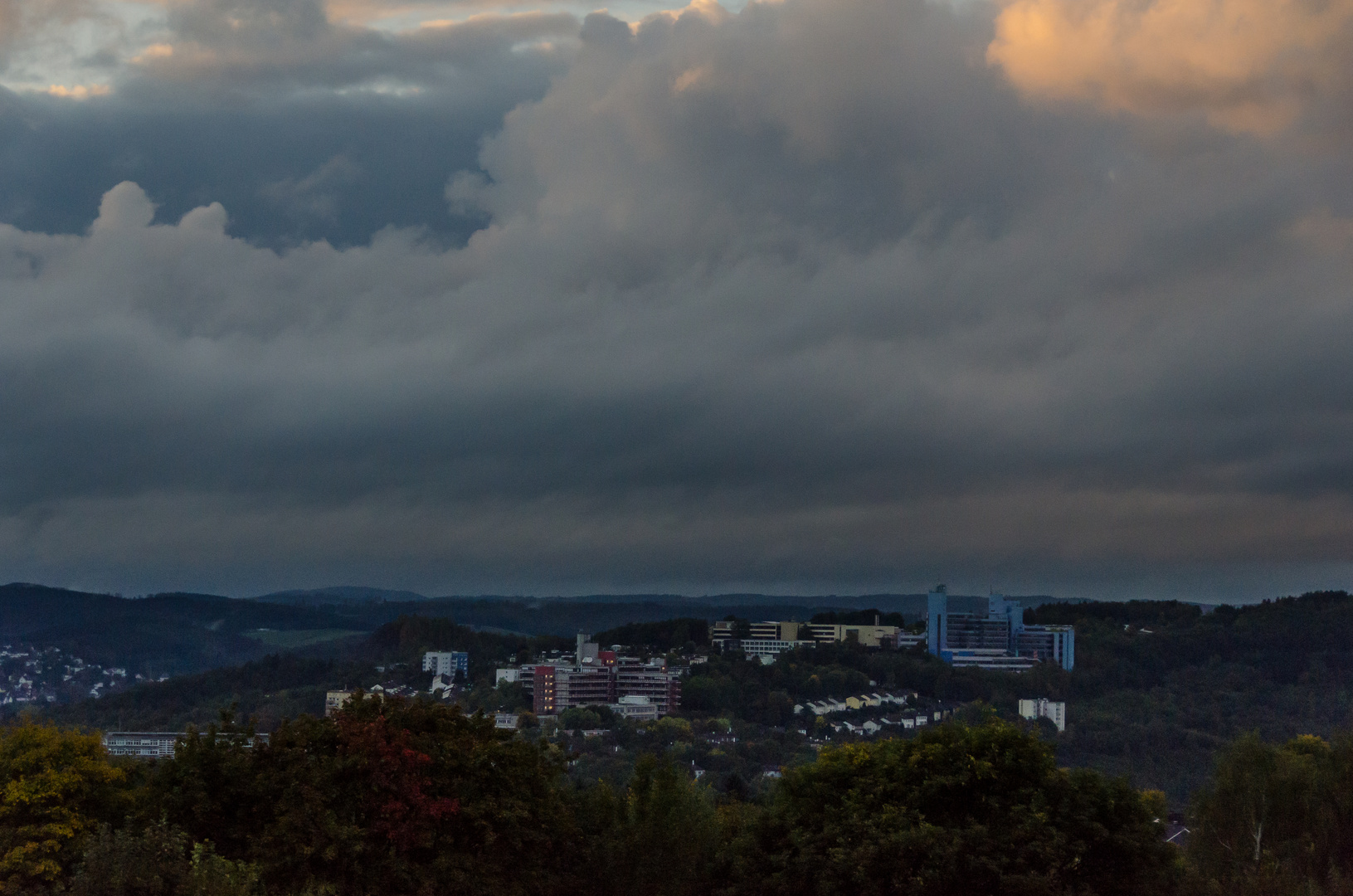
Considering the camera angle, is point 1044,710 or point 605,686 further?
point 605,686

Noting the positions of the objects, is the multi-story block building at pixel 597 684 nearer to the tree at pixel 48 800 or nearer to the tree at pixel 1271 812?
the tree at pixel 1271 812

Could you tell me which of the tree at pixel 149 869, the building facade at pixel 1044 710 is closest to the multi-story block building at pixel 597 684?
the building facade at pixel 1044 710

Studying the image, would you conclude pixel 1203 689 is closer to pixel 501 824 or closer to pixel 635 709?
pixel 635 709

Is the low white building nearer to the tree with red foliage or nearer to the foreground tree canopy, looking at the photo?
the foreground tree canopy

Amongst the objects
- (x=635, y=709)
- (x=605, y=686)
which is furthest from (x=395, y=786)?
(x=605, y=686)

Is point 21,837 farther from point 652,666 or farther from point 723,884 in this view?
point 652,666

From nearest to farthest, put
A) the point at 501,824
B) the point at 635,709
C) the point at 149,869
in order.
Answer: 1. the point at 149,869
2. the point at 501,824
3. the point at 635,709

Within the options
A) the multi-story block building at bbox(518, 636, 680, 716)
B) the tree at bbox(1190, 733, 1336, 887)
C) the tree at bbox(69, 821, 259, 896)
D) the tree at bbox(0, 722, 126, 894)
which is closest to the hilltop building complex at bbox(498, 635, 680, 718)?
the multi-story block building at bbox(518, 636, 680, 716)

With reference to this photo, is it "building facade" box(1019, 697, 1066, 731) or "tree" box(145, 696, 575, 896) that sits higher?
"tree" box(145, 696, 575, 896)
